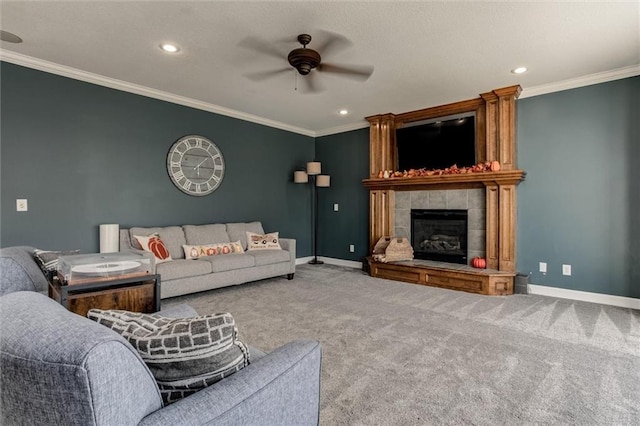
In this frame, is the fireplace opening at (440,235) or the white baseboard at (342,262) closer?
the fireplace opening at (440,235)

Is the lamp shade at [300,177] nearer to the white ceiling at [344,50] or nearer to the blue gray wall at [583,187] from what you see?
the white ceiling at [344,50]

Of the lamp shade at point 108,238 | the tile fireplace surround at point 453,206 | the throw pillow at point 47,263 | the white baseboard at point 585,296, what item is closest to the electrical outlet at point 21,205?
the lamp shade at point 108,238

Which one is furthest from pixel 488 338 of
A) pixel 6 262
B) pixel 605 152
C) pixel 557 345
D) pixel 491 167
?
pixel 6 262

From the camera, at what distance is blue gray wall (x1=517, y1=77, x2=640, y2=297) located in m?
3.68

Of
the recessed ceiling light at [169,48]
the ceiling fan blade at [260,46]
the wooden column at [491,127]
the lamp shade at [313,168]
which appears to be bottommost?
the lamp shade at [313,168]

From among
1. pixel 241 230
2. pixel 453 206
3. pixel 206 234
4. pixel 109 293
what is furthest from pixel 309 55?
pixel 453 206

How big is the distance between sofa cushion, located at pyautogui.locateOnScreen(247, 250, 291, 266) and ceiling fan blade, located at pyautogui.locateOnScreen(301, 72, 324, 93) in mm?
2313

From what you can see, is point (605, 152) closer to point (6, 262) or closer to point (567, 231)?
point (567, 231)

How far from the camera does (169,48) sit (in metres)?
3.15

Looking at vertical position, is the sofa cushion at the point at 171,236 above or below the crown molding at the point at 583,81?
below

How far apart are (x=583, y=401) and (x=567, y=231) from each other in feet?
9.11

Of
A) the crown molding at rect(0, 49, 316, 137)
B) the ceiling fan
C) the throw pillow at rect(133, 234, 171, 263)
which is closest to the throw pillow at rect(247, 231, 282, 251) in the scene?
the throw pillow at rect(133, 234, 171, 263)

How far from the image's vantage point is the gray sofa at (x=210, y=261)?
3.82 metres

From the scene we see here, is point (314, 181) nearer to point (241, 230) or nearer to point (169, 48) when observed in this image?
point (241, 230)
